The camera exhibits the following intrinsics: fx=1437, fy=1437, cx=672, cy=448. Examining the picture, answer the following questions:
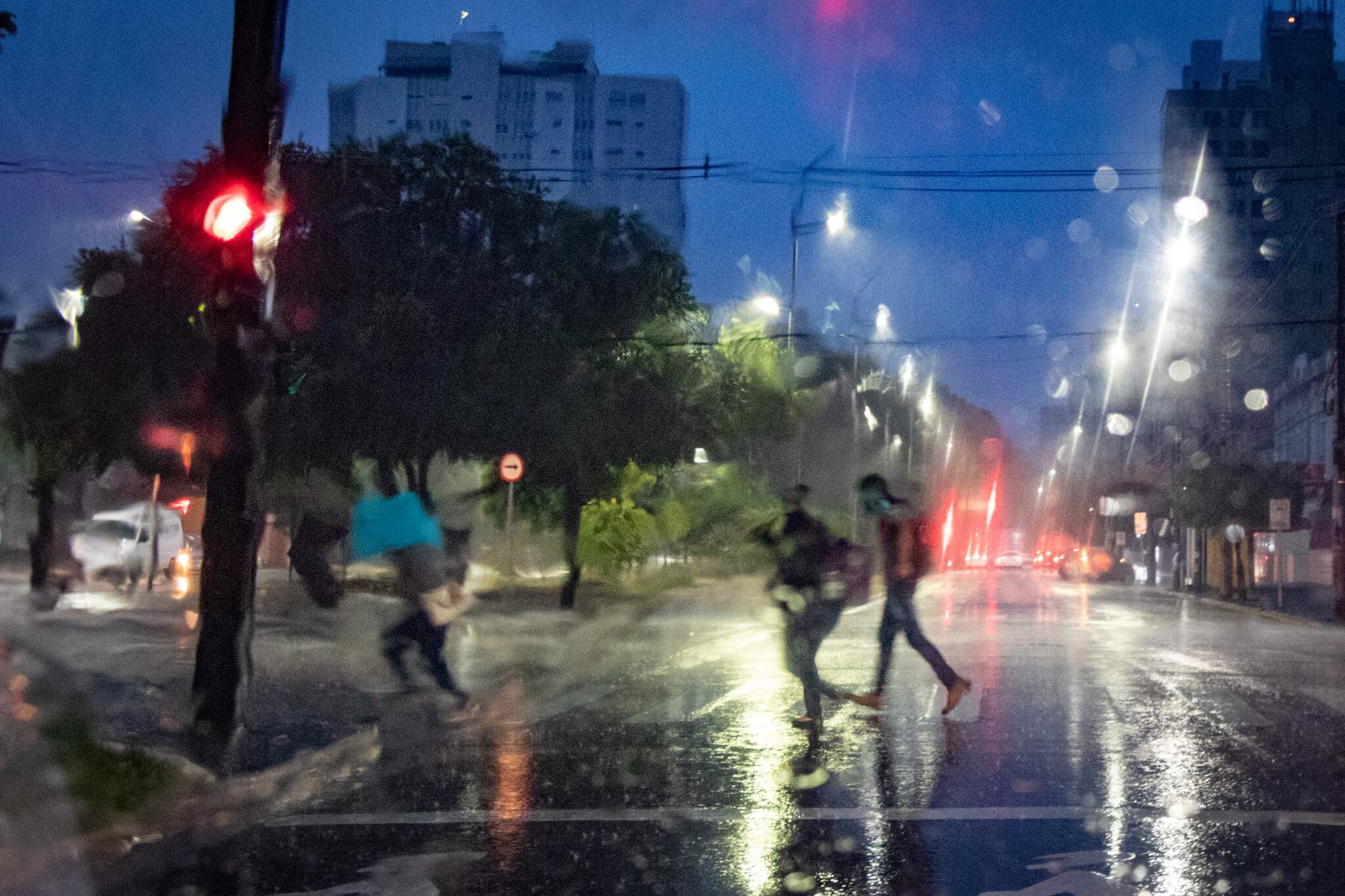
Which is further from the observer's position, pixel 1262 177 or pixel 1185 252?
pixel 1185 252

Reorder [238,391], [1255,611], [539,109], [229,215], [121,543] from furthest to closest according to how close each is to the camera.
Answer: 1. [539,109]
2. [1255,611]
3. [121,543]
4. [238,391]
5. [229,215]

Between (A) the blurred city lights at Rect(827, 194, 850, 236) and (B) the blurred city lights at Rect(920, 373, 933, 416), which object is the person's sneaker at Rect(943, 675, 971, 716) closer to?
(A) the blurred city lights at Rect(827, 194, 850, 236)

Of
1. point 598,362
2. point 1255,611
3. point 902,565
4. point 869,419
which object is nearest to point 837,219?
point 598,362

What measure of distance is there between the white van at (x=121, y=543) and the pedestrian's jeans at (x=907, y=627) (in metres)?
21.5

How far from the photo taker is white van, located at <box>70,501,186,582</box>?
2958cm

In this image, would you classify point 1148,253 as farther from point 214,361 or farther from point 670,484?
point 214,361

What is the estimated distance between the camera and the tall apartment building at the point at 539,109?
377 ft

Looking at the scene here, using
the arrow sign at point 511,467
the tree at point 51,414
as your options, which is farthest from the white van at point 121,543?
the arrow sign at point 511,467

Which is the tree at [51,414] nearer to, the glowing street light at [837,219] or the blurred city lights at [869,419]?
the glowing street light at [837,219]

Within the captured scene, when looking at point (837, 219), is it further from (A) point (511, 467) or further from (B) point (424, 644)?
(B) point (424, 644)

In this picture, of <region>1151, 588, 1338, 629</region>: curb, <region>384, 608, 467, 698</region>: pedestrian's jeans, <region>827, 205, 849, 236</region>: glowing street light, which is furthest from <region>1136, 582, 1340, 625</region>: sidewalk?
<region>384, 608, 467, 698</region>: pedestrian's jeans

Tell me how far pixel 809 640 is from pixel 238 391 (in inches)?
176

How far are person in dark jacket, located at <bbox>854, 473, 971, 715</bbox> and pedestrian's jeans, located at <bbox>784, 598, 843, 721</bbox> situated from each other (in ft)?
2.60

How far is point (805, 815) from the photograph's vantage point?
7562 mm
